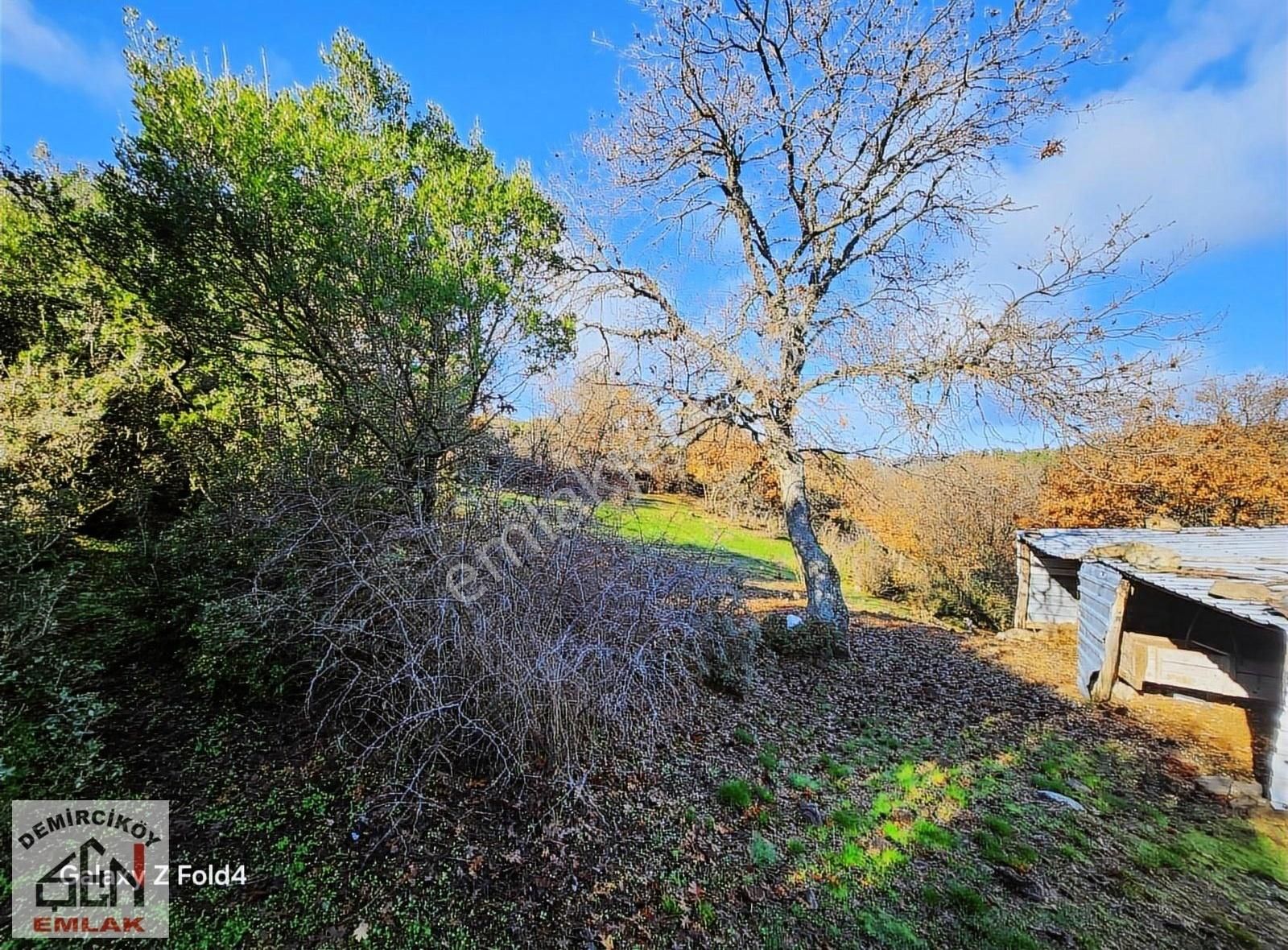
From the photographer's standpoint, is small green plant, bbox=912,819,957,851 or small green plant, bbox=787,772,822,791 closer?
small green plant, bbox=912,819,957,851

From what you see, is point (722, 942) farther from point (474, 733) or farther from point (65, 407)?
point (65, 407)

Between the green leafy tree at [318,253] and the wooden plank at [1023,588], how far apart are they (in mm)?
10538

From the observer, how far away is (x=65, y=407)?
3.39m

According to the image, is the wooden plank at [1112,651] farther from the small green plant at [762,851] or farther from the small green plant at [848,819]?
the small green plant at [762,851]

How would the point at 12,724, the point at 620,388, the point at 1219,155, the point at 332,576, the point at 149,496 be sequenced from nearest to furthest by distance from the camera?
the point at 12,724 < the point at 332,576 < the point at 149,496 < the point at 1219,155 < the point at 620,388

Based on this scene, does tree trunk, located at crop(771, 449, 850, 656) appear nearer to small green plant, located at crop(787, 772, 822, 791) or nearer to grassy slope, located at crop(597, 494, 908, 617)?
grassy slope, located at crop(597, 494, 908, 617)

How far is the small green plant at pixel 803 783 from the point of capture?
355 centimetres

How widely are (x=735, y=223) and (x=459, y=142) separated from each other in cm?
414

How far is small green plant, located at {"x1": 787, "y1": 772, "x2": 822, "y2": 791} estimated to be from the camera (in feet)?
11.6

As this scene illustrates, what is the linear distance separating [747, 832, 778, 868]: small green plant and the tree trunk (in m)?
3.75

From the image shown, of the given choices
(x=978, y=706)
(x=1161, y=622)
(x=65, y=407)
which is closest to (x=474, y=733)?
(x=65, y=407)

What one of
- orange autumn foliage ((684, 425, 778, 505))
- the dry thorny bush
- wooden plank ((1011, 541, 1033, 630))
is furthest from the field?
wooden plank ((1011, 541, 1033, 630))

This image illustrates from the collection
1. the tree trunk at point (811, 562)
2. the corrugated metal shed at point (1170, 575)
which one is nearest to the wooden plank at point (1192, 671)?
the corrugated metal shed at point (1170, 575)

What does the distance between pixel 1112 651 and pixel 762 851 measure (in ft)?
19.4
